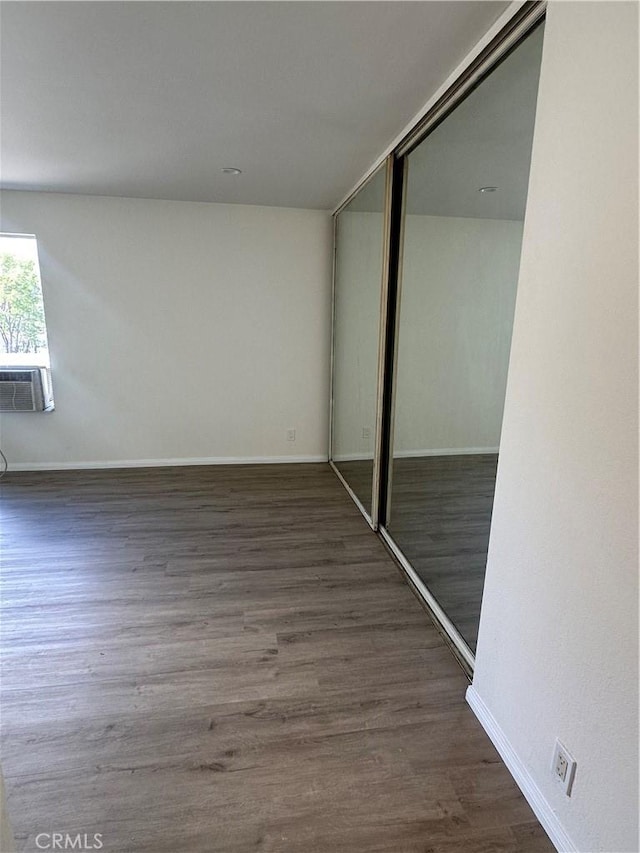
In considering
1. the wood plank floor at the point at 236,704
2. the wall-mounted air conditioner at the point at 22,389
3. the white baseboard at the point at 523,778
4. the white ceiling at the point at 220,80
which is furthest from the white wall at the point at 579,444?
the wall-mounted air conditioner at the point at 22,389

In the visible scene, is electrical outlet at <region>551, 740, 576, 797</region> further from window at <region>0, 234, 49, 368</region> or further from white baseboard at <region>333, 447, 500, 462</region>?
window at <region>0, 234, 49, 368</region>

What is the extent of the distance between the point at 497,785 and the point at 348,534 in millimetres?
1819

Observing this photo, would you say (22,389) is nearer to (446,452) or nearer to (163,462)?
(163,462)

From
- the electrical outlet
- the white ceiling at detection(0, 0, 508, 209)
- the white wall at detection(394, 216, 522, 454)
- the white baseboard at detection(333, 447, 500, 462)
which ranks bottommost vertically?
the electrical outlet

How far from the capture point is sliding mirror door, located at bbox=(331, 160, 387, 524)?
3129 millimetres

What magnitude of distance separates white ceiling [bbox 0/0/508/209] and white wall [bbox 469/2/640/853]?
2.31ft

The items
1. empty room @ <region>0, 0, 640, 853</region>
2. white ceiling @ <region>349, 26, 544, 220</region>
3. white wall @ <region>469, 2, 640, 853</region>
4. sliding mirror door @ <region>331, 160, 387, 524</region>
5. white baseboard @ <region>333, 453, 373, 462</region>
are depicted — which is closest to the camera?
white wall @ <region>469, 2, 640, 853</region>

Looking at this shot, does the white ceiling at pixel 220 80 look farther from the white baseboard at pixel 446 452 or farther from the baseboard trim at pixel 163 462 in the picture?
the baseboard trim at pixel 163 462

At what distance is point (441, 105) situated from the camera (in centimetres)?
207

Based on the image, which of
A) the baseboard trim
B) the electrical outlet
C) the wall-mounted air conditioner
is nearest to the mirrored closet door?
the electrical outlet

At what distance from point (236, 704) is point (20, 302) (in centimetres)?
404

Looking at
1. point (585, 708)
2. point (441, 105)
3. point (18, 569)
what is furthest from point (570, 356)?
point (18, 569)

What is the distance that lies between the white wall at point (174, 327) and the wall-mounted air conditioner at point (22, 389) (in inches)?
6.0

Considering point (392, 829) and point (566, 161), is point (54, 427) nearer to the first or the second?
point (392, 829)
